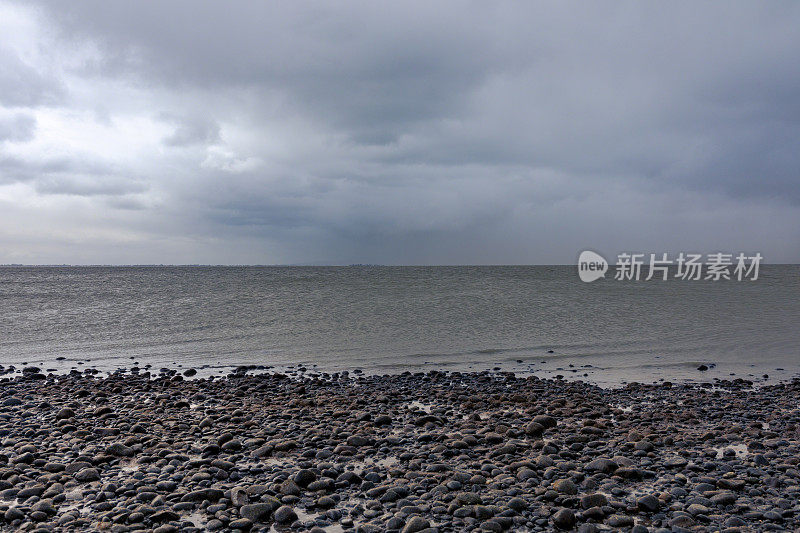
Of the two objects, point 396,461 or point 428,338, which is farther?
point 428,338


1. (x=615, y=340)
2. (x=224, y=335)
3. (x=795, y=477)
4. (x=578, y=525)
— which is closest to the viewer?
(x=578, y=525)

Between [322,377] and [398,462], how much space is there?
915 cm

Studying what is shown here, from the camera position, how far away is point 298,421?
11.5 meters

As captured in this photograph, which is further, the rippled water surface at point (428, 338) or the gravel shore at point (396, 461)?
the rippled water surface at point (428, 338)

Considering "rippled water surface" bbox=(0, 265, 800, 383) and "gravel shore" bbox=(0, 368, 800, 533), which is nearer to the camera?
"gravel shore" bbox=(0, 368, 800, 533)

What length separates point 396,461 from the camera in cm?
904

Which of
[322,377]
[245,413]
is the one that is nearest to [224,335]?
[322,377]

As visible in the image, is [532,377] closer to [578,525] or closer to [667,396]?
[667,396]

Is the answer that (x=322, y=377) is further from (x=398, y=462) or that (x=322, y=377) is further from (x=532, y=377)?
(x=398, y=462)

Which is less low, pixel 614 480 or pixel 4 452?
pixel 614 480

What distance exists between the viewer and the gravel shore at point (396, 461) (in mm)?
6848

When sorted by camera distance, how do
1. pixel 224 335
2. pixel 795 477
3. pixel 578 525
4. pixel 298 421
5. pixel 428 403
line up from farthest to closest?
pixel 224 335, pixel 428 403, pixel 298 421, pixel 795 477, pixel 578 525

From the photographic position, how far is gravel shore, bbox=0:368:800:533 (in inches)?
270

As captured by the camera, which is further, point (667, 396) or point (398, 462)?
point (667, 396)
